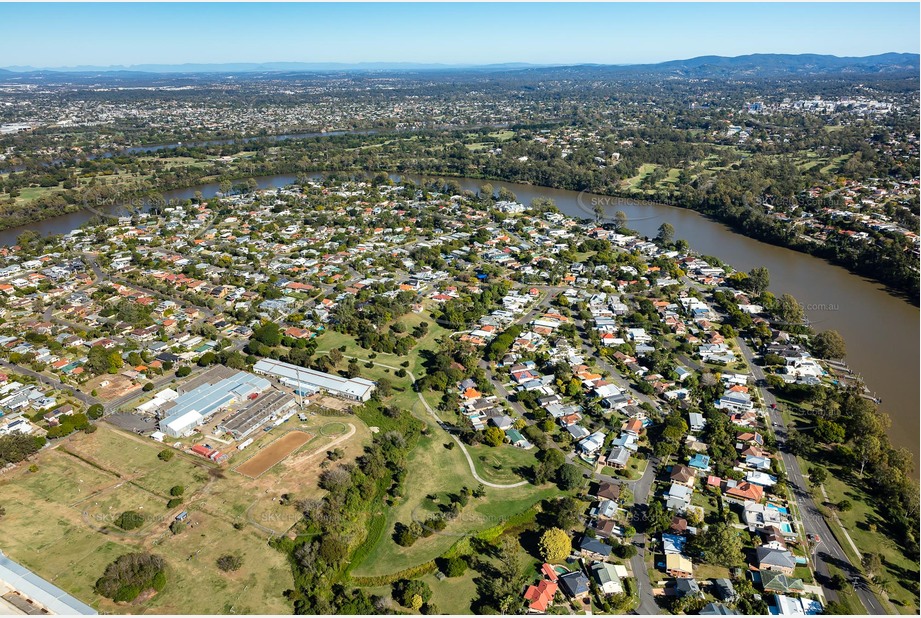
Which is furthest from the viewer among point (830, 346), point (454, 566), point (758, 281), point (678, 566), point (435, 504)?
point (758, 281)

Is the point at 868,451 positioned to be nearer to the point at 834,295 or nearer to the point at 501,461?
the point at 501,461

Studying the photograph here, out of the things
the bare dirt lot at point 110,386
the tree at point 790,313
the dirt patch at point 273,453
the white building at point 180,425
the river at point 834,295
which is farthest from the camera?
the tree at point 790,313

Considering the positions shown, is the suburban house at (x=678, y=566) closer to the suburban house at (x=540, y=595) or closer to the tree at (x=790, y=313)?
the suburban house at (x=540, y=595)

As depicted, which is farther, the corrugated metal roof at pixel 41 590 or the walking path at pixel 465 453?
the walking path at pixel 465 453

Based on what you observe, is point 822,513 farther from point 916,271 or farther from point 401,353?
point 916,271

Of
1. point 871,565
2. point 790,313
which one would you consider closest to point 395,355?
point 871,565

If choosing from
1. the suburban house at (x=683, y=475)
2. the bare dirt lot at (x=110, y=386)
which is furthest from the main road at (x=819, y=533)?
the bare dirt lot at (x=110, y=386)

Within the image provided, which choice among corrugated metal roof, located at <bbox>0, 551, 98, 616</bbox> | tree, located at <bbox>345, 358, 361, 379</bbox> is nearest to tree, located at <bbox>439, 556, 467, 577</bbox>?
corrugated metal roof, located at <bbox>0, 551, 98, 616</bbox>
